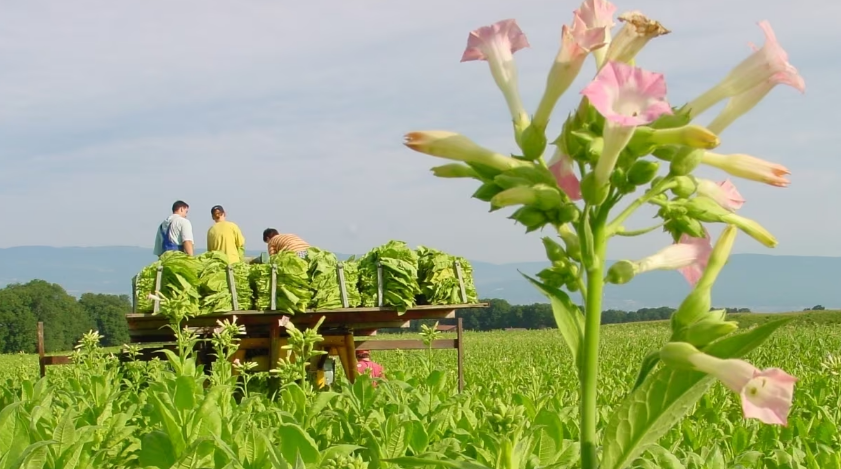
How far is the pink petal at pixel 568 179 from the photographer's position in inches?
59.7

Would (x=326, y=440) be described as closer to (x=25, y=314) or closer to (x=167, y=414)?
(x=167, y=414)

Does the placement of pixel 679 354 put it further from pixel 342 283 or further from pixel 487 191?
pixel 342 283

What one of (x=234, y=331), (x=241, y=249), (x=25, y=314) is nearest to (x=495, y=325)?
(x=25, y=314)

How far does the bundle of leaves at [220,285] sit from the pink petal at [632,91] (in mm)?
8092

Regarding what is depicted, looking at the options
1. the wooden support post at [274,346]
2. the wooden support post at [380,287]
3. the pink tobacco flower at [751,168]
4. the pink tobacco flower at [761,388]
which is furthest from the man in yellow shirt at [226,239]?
the pink tobacco flower at [761,388]

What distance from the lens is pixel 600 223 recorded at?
1.46 meters

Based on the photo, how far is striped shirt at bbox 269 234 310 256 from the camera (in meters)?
10.2

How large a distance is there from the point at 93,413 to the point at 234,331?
1147mm

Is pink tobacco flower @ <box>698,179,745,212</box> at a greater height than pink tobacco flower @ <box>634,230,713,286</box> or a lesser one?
greater

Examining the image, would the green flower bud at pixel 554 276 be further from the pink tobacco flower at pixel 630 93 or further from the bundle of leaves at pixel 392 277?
the bundle of leaves at pixel 392 277

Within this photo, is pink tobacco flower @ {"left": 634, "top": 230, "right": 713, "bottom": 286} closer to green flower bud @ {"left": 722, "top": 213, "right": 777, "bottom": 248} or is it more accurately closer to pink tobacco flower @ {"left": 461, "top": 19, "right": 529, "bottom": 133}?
green flower bud @ {"left": 722, "top": 213, "right": 777, "bottom": 248}

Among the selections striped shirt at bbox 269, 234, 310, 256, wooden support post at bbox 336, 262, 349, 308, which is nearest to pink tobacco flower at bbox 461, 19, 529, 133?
wooden support post at bbox 336, 262, 349, 308

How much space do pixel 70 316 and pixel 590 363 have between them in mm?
76141

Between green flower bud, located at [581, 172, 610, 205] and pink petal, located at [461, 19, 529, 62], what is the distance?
0.42 m
